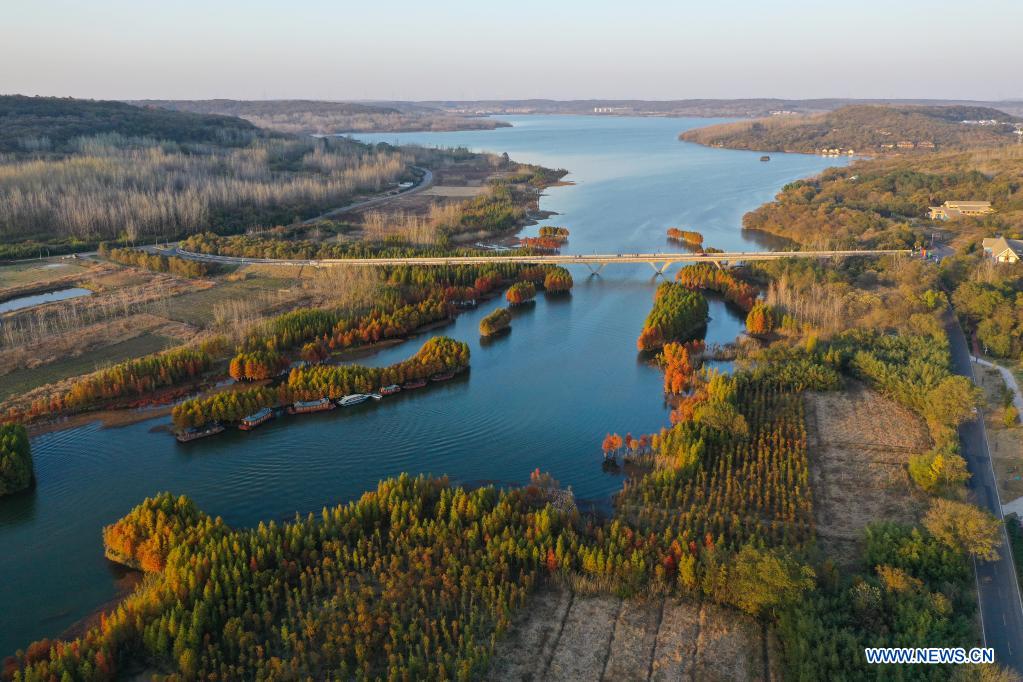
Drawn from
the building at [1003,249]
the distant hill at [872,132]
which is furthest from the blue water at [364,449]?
the distant hill at [872,132]

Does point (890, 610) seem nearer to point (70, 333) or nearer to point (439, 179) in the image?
point (70, 333)

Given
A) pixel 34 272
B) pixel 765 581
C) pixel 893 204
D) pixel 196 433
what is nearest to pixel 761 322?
pixel 765 581

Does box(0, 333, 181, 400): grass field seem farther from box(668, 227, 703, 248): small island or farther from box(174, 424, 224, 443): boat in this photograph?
box(668, 227, 703, 248): small island

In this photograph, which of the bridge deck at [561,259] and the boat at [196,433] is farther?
the bridge deck at [561,259]

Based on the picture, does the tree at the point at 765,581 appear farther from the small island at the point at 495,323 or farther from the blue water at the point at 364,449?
the small island at the point at 495,323

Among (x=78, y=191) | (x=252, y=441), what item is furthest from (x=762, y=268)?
(x=78, y=191)

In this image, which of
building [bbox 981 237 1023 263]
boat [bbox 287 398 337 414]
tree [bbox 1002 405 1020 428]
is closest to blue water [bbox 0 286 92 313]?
boat [bbox 287 398 337 414]
